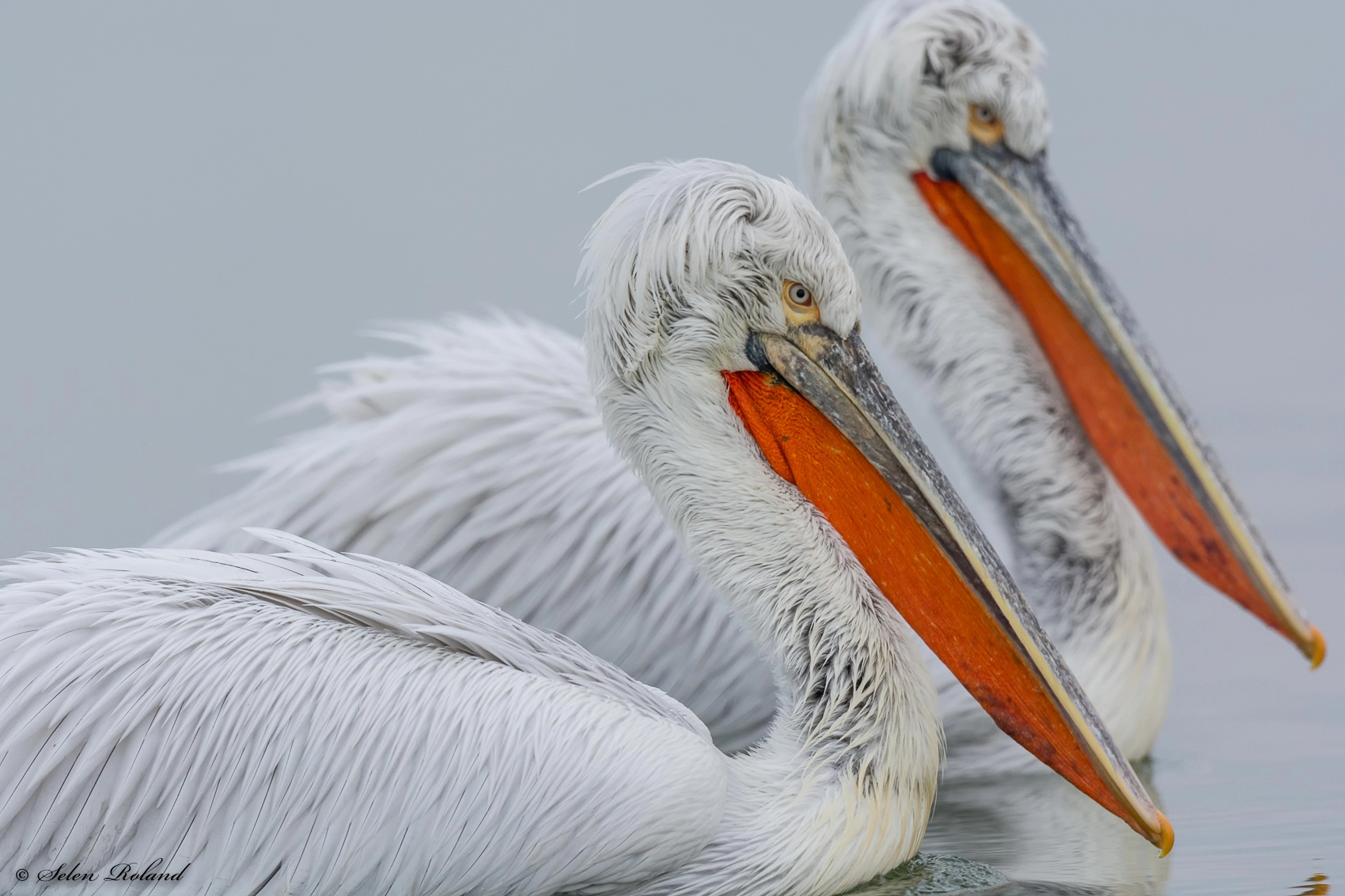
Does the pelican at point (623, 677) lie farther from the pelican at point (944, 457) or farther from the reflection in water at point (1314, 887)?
the pelican at point (944, 457)

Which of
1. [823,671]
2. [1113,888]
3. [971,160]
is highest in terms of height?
[971,160]

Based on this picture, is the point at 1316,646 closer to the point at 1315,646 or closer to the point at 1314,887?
the point at 1315,646

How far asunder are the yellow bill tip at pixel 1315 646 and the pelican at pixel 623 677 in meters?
1.17

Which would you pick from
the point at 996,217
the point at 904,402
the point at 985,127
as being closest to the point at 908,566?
the point at 904,402

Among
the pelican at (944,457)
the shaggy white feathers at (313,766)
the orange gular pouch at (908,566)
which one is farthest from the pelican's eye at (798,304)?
the pelican at (944,457)

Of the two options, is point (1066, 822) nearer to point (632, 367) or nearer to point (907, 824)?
point (907, 824)

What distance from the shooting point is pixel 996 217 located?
5.31m

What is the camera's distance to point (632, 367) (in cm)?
396

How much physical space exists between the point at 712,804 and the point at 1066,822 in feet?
4.38

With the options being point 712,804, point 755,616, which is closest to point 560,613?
point 755,616

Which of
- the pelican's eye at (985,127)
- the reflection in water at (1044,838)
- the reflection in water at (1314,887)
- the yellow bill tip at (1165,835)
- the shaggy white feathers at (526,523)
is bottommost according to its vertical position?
the reflection in water at (1044,838)

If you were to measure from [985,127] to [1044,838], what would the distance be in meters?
1.89

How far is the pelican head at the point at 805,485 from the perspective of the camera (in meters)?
3.90

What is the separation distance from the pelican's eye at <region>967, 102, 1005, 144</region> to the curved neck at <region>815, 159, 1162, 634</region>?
0.22m
